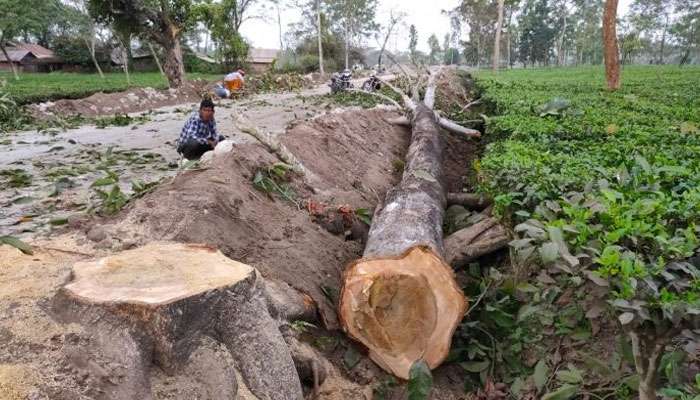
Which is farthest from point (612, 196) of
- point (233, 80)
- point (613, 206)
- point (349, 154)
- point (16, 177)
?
point (233, 80)

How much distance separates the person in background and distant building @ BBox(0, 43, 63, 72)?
136 ft

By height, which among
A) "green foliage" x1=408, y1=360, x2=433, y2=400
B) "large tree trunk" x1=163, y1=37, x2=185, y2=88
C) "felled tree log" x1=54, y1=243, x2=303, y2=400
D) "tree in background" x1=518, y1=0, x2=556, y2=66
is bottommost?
"green foliage" x1=408, y1=360, x2=433, y2=400

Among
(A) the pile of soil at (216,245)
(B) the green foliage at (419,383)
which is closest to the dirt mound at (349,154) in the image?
(A) the pile of soil at (216,245)

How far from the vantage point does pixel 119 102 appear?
15.5 m

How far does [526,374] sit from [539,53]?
60517 millimetres

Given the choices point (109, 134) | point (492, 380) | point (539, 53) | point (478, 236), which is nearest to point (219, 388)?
point (492, 380)

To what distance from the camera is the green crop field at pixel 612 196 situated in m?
2.06

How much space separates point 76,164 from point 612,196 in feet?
20.1

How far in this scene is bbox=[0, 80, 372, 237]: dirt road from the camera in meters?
3.89

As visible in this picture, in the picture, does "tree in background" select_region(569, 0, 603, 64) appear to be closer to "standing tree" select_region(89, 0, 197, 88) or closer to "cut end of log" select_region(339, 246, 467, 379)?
"standing tree" select_region(89, 0, 197, 88)

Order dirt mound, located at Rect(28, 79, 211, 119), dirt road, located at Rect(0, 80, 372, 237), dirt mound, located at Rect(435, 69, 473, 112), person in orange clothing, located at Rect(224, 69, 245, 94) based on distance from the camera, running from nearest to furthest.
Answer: dirt road, located at Rect(0, 80, 372, 237) → dirt mound, located at Rect(435, 69, 473, 112) → dirt mound, located at Rect(28, 79, 211, 119) → person in orange clothing, located at Rect(224, 69, 245, 94)

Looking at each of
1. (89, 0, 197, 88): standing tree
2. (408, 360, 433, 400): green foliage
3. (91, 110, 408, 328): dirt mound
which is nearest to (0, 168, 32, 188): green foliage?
(91, 110, 408, 328): dirt mound

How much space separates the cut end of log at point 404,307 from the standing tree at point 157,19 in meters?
17.8

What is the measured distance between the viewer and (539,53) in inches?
2229
